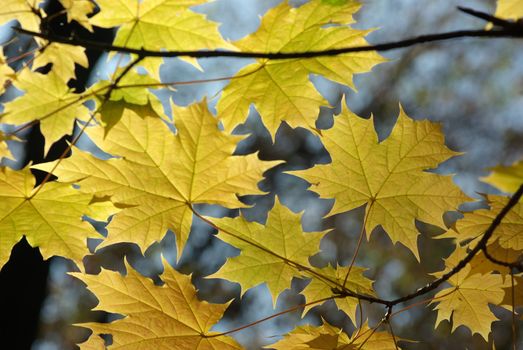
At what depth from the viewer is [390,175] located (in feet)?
4.27

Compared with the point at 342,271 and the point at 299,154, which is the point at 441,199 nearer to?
the point at 342,271

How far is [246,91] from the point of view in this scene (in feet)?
4.32

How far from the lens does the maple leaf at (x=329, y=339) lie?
1.16 metres

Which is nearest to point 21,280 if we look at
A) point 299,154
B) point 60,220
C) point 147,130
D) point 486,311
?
point 60,220

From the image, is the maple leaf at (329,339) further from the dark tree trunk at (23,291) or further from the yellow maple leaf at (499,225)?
the dark tree trunk at (23,291)

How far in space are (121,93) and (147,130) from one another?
116 millimetres

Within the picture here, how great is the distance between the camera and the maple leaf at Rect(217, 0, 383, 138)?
126 cm

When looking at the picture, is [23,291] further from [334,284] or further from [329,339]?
[329,339]

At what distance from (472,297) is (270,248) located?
0.54 metres

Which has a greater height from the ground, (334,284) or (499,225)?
(499,225)

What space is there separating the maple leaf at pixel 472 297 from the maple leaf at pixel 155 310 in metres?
0.55

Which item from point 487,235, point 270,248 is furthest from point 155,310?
point 487,235

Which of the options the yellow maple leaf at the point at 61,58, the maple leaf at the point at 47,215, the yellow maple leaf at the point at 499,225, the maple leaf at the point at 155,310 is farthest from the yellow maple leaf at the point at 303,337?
the yellow maple leaf at the point at 61,58

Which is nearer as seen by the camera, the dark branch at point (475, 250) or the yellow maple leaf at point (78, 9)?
the dark branch at point (475, 250)
